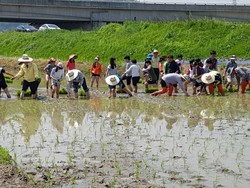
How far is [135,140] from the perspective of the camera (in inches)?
485

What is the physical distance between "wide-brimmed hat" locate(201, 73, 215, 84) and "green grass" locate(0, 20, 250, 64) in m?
17.2

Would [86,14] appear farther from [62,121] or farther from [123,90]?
[62,121]

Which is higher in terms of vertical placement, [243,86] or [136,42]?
Result: [136,42]

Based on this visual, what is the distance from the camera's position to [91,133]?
13273 mm

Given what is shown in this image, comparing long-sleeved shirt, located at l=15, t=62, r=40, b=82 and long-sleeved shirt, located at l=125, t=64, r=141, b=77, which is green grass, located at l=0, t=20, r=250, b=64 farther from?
long-sleeved shirt, located at l=15, t=62, r=40, b=82

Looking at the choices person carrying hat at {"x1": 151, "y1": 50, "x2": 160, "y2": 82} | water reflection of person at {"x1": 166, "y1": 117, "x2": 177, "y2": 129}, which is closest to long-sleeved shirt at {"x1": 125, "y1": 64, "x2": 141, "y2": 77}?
person carrying hat at {"x1": 151, "y1": 50, "x2": 160, "y2": 82}

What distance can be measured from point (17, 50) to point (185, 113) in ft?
118

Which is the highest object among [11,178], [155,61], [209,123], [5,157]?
[155,61]

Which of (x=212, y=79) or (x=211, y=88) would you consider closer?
(x=212, y=79)

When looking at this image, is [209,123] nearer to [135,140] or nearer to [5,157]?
[135,140]

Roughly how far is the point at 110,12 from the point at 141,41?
15.6m

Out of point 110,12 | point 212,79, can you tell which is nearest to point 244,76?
point 212,79

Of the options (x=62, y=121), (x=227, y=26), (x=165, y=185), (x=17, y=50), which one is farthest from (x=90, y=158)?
(x=17, y=50)

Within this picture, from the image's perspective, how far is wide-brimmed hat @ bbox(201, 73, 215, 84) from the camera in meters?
20.9
